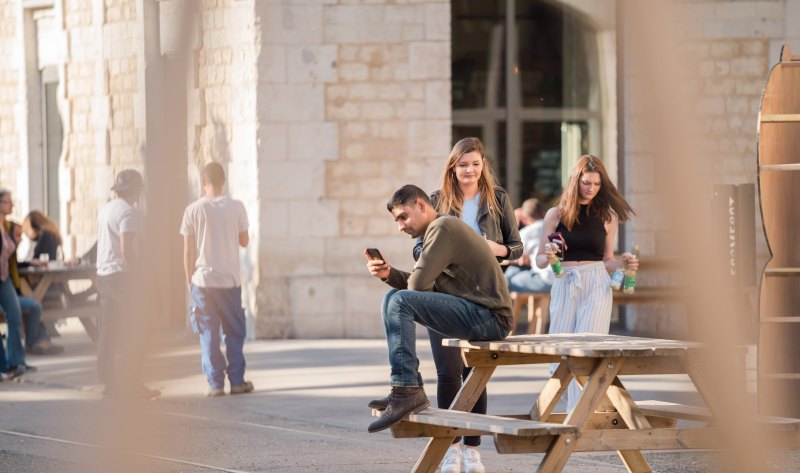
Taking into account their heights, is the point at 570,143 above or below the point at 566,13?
below

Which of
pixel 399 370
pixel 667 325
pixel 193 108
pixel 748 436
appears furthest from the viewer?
pixel 667 325

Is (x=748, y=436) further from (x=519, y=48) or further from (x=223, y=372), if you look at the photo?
(x=519, y=48)

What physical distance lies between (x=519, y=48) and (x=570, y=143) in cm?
106

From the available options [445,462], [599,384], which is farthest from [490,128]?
[599,384]

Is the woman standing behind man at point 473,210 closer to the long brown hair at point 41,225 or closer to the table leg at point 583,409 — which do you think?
the table leg at point 583,409

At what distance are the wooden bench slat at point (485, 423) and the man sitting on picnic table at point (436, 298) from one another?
11cm

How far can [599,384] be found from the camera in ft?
16.4

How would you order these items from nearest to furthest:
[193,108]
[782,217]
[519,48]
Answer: [193,108]
[782,217]
[519,48]

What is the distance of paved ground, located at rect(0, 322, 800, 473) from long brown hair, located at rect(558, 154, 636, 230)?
1.00 m

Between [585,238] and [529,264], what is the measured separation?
5.06 meters

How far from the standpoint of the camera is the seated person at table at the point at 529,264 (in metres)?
12.2

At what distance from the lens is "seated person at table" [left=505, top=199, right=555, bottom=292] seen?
12172 mm

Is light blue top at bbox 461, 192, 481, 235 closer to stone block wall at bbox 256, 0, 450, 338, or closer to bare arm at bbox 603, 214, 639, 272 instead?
bare arm at bbox 603, 214, 639, 272

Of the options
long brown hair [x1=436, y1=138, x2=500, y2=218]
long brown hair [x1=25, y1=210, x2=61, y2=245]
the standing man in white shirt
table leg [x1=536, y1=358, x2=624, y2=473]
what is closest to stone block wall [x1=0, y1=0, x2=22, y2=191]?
long brown hair [x1=25, y1=210, x2=61, y2=245]
